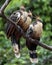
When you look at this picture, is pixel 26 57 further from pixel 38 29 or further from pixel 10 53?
pixel 38 29

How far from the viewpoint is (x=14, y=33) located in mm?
4926

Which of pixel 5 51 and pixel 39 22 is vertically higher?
pixel 39 22

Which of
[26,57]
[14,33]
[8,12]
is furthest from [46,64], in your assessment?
[14,33]

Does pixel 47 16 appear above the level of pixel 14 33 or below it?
below

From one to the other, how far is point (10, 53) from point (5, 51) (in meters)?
0.09

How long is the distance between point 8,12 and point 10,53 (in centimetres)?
90

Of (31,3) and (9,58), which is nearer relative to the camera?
(9,58)

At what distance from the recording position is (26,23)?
15.9ft

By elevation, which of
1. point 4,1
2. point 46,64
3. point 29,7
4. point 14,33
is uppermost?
point 4,1

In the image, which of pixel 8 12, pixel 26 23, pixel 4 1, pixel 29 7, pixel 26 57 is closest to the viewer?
pixel 4 1

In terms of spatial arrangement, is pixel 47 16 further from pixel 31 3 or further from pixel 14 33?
pixel 14 33

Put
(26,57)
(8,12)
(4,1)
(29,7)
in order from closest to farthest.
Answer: (4,1), (26,57), (8,12), (29,7)

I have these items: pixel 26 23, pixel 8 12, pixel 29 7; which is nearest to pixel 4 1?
pixel 26 23

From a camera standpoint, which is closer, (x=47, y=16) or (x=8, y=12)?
(x=8, y=12)
